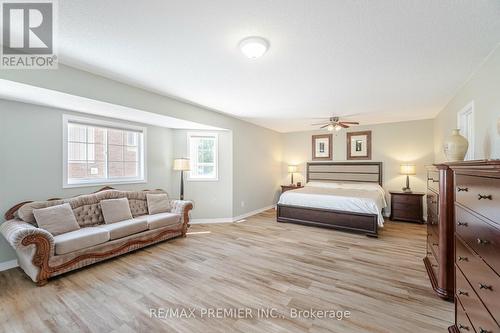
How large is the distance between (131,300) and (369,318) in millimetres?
2327

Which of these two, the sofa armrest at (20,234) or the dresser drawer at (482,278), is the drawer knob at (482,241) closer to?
the dresser drawer at (482,278)

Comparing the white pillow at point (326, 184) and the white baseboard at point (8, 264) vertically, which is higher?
the white pillow at point (326, 184)

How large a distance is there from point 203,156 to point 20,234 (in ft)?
11.0

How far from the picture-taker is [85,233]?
2826 mm

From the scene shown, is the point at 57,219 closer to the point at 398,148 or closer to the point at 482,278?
the point at 482,278

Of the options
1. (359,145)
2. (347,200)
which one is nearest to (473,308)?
(347,200)

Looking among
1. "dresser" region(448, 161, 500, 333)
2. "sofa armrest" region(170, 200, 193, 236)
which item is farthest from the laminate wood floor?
"dresser" region(448, 161, 500, 333)

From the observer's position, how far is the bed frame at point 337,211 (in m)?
4.09

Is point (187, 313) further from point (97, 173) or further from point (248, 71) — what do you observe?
point (97, 173)

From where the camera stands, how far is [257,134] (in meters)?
6.04

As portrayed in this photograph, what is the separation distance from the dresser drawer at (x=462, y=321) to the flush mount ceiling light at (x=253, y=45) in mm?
2608

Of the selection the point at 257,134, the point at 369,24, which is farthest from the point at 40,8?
the point at 257,134

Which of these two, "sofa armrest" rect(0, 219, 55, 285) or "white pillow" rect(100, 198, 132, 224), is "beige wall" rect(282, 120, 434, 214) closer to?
"white pillow" rect(100, 198, 132, 224)

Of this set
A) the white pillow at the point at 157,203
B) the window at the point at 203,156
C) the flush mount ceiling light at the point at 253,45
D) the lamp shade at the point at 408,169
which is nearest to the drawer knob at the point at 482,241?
the flush mount ceiling light at the point at 253,45
